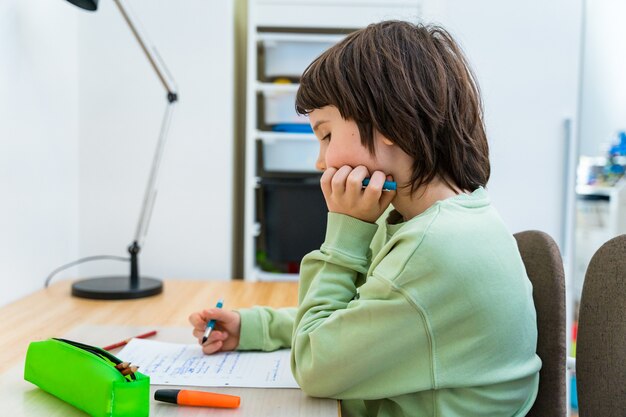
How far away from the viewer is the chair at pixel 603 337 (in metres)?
0.85

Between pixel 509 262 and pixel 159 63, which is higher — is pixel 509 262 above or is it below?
below

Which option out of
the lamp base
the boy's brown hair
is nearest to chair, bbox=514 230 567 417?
the boy's brown hair

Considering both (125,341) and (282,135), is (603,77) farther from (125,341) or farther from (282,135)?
(125,341)

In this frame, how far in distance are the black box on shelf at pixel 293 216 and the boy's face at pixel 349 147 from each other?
1.12 metres

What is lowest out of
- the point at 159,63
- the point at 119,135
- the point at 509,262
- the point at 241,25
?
the point at 509,262

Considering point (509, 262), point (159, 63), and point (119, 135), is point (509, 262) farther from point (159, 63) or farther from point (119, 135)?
point (119, 135)

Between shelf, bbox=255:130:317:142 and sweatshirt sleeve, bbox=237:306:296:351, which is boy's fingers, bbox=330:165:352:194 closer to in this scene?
sweatshirt sleeve, bbox=237:306:296:351

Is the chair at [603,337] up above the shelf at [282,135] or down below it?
below

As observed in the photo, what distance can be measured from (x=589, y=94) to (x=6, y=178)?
93.0 inches

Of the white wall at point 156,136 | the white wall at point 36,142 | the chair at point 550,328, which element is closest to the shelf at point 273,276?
the white wall at point 156,136

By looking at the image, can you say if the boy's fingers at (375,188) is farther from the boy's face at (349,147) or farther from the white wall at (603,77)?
the white wall at (603,77)

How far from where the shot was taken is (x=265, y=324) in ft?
3.40

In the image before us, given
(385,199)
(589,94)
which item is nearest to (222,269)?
(385,199)

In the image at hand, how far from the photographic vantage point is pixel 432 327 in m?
0.77
